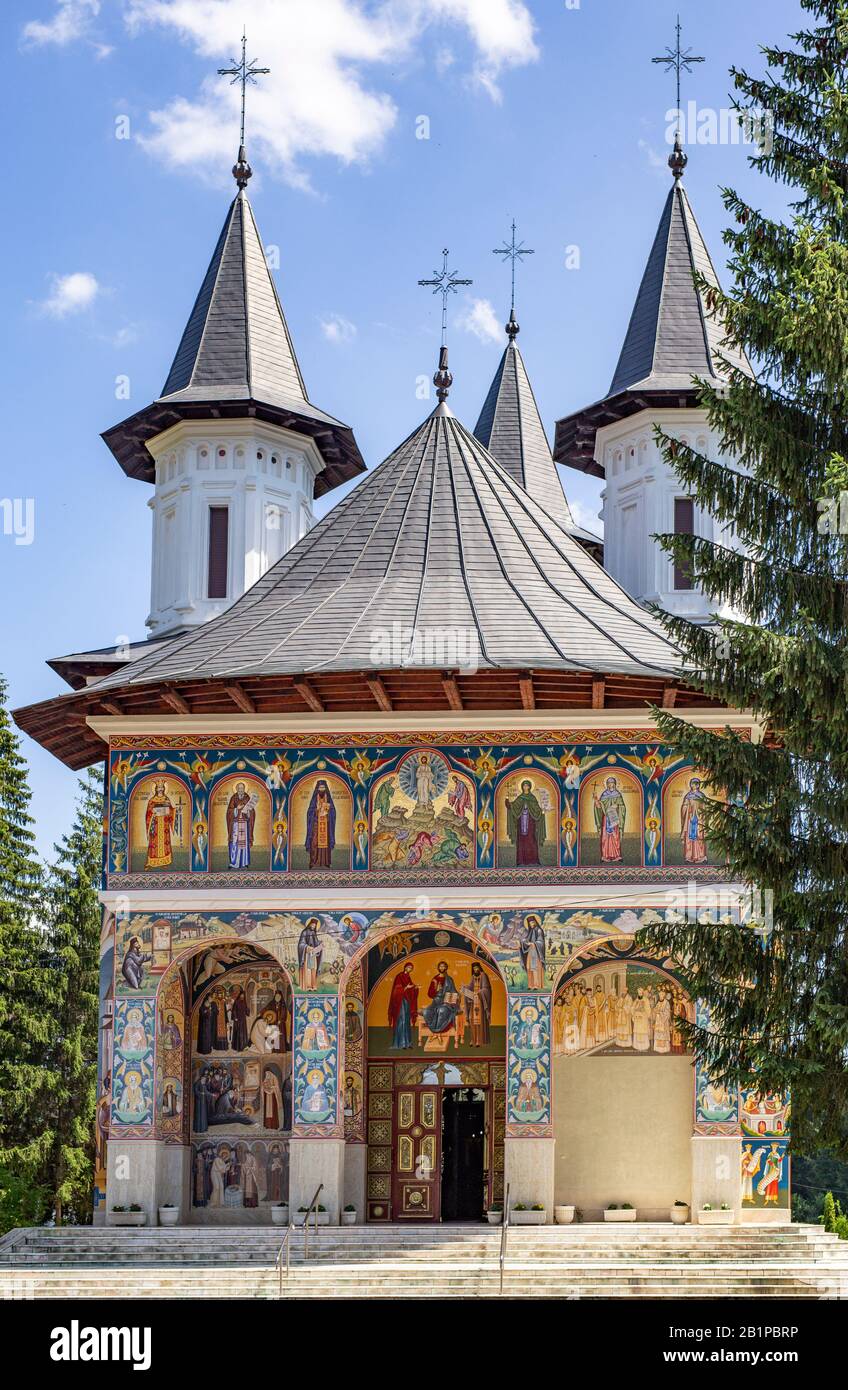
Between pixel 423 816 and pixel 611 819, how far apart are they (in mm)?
2202

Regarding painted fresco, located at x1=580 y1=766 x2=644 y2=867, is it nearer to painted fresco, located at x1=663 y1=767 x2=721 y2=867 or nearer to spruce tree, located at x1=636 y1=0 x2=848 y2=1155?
painted fresco, located at x1=663 y1=767 x2=721 y2=867

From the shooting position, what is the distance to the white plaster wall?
25.6 metres

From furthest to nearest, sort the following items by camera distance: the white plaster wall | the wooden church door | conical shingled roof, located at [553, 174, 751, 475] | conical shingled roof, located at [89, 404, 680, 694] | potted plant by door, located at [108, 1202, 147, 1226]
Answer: conical shingled roof, located at [553, 174, 751, 475] → the wooden church door → the white plaster wall → conical shingled roof, located at [89, 404, 680, 694] → potted plant by door, located at [108, 1202, 147, 1226]

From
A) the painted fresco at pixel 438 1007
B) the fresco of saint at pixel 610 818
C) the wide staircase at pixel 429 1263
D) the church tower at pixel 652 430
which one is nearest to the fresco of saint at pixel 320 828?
the painted fresco at pixel 438 1007

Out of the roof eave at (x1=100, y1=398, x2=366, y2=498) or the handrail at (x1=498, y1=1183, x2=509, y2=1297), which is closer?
the handrail at (x1=498, y1=1183, x2=509, y2=1297)

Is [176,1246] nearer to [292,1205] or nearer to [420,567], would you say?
[292,1205]

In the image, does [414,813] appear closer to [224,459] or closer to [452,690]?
[452,690]

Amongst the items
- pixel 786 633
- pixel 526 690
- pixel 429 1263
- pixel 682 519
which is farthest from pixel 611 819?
pixel 682 519

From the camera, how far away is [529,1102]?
2431 cm

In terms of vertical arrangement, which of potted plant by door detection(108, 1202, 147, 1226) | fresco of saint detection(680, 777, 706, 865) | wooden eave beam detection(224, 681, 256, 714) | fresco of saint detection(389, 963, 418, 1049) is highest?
wooden eave beam detection(224, 681, 256, 714)

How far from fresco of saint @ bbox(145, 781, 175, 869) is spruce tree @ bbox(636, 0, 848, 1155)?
9893 millimetres

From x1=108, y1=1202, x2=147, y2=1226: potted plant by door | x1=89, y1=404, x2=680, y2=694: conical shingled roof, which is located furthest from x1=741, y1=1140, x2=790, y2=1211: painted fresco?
x1=108, y1=1202, x2=147, y2=1226: potted plant by door

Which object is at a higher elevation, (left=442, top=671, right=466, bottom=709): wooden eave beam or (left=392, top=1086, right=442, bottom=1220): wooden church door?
(left=442, top=671, right=466, bottom=709): wooden eave beam
